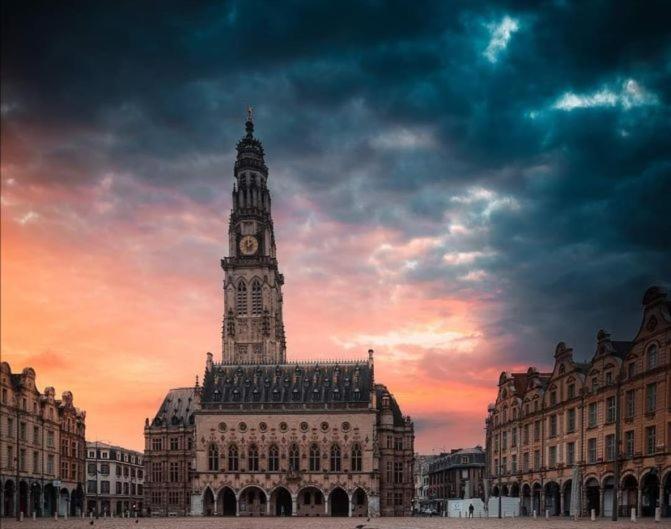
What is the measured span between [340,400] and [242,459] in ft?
49.6

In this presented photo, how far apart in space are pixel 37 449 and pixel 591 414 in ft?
195

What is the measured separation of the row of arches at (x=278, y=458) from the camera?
101750 mm

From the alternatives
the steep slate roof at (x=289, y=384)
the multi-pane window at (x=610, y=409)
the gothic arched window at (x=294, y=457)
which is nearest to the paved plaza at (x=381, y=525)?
the multi-pane window at (x=610, y=409)

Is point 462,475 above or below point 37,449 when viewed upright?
A: below

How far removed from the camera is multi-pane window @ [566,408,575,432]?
7781 cm

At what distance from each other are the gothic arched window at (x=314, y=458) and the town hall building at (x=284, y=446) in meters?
0.13

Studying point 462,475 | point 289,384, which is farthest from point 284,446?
point 462,475

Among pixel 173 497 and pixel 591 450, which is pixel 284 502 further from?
pixel 591 450

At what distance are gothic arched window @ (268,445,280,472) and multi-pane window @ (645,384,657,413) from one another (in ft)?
175

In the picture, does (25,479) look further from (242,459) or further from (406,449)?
(406,449)

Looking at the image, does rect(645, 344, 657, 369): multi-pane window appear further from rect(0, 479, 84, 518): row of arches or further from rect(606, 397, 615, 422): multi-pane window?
rect(0, 479, 84, 518): row of arches

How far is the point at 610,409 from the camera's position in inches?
2736

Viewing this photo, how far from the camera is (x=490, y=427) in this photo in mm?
106062

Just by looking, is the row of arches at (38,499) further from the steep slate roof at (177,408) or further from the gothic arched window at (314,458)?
the gothic arched window at (314,458)
